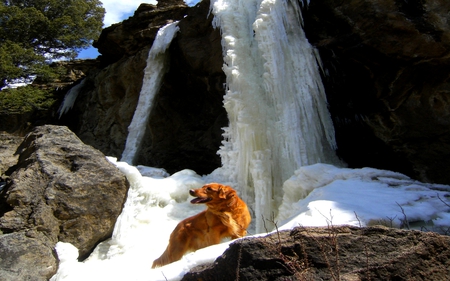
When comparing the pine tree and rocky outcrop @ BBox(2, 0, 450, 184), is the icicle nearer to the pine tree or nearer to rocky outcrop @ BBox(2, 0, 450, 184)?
the pine tree

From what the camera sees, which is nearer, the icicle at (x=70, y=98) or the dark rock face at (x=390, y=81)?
the dark rock face at (x=390, y=81)

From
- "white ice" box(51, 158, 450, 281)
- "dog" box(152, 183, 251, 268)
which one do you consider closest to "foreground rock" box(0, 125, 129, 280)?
"white ice" box(51, 158, 450, 281)

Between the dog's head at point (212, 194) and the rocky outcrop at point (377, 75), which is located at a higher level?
the rocky outcrop at point (377, 75)

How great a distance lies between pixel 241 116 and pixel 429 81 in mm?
2669

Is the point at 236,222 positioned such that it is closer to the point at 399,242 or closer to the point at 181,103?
the point at 399,242

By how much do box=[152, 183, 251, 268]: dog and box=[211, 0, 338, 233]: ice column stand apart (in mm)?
2056

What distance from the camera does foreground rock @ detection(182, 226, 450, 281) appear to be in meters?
1.81

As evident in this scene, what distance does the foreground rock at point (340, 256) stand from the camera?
71.3 inches

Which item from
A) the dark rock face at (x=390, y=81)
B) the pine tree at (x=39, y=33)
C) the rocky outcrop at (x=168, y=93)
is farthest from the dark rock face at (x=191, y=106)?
the pine tree at (x=39, y=33)

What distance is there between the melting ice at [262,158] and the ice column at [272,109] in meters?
0.02

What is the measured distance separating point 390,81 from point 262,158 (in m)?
2.09

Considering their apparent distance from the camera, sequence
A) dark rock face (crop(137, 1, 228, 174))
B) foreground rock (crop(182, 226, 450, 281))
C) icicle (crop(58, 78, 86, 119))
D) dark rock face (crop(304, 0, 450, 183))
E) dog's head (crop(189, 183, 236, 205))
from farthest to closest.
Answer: icicle (crop(58, 78, 86, 119))
dark rock face (crop(137, 1, 228, 174))
dark rock face (crop(304, 0, 450, 183))
dog's head (crop(189, 183, 236, 205))
foreground rock (crop(182, 226, 450, 281))

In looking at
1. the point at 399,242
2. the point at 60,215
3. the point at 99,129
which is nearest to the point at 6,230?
the point at 60,215

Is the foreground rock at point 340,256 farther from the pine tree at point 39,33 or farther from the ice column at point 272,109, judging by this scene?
the pine tree at point 39,33
